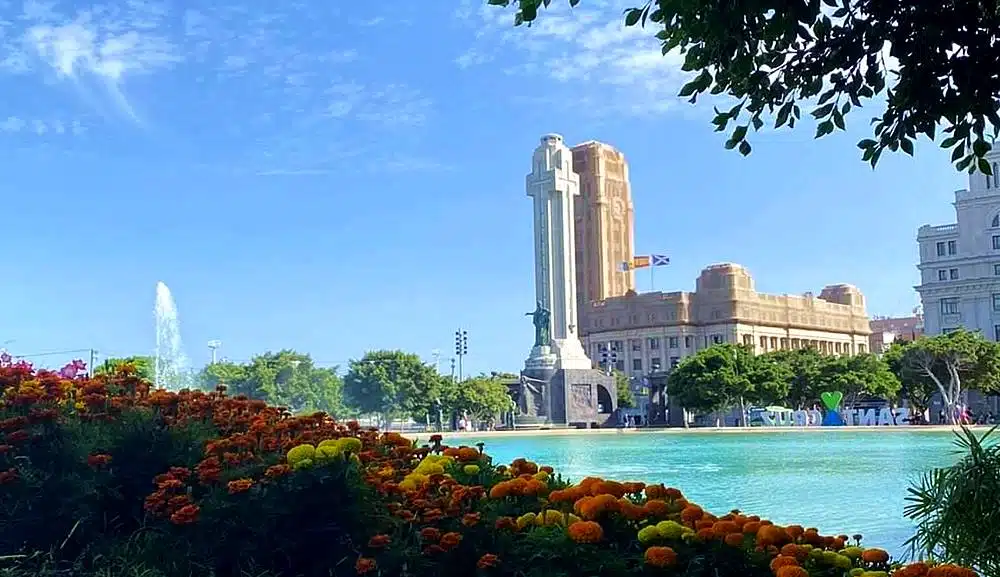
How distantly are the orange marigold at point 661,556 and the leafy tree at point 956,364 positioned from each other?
44820 mm

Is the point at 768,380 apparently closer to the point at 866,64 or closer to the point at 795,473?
the point at 795,473

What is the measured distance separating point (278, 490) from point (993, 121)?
356cm

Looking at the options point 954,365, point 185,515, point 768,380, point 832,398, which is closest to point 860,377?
point 832,398

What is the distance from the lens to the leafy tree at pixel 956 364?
44938 mm

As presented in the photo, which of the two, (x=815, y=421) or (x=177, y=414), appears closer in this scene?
(x=177, y=414)

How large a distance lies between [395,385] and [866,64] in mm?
54428

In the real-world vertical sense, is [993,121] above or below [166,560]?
above

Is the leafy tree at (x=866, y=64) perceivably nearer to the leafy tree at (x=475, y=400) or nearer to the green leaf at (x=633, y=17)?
the green leaf at (x=633, y=17)

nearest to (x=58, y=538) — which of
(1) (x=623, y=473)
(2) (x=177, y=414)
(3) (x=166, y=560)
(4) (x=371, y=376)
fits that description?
(3) (x=166, y=560)

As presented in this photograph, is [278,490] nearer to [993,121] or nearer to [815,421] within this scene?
[993,121]

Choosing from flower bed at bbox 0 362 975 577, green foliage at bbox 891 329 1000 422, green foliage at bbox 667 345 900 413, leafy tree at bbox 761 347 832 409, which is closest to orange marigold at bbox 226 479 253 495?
flower bed at bbox 0 362 975 577

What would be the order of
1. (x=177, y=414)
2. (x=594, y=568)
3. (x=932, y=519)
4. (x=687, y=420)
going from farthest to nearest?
(x=687, y=420) → (x=177, y=414) → (x=932, y=519) → (x=594, y=568)

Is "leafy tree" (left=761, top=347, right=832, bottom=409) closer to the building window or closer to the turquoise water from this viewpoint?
the turquoise water

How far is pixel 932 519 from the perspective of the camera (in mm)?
4332
